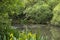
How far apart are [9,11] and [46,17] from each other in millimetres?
26018

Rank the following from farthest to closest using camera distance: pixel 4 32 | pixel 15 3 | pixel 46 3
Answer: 1. pixel 46 3
2. pixel 15 3
3. pixel 4 32

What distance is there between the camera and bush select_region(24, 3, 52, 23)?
3459cm

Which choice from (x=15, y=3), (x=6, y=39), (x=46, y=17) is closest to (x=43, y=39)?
(x=6, y=39)

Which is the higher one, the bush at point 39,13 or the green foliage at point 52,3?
the green foliage at point 52,3

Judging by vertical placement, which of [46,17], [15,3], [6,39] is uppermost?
[15,3]

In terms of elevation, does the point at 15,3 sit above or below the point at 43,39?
above

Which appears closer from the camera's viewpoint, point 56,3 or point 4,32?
point 4,32

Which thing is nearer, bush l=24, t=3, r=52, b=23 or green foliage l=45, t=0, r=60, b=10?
bush l=24, t=3, r=52, b=23

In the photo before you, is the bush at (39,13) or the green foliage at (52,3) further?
the green foliage at (52,3)

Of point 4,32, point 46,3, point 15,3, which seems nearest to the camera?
point 4,32

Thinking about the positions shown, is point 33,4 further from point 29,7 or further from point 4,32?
point 4,32

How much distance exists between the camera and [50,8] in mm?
35875

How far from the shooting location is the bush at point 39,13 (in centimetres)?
3459

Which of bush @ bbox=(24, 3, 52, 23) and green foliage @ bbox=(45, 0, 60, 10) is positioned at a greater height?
green foliage @ bbox=(45, 0, 60, 10)
